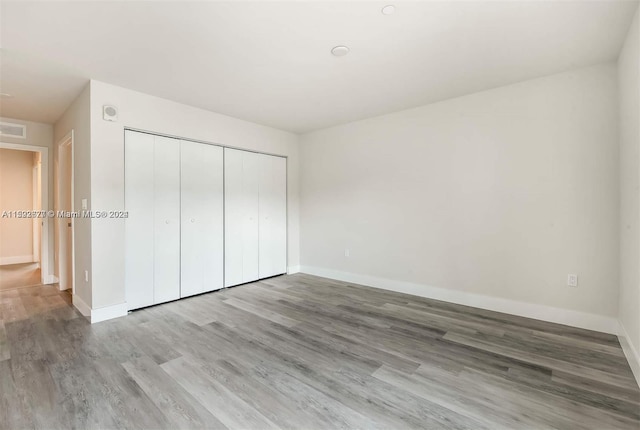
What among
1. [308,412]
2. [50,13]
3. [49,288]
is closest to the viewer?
[308,412]

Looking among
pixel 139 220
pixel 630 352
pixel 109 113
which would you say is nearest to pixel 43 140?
pixel 109 113

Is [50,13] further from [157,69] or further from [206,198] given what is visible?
[206,198]

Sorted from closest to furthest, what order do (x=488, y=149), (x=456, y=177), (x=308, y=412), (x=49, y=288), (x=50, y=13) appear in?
(x=308, y=412) → (x=50, y=13) → (x=488, y=149) → (x=456, y=177) → (x=49, y=288)

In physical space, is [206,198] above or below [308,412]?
above

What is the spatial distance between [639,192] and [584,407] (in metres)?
1.53

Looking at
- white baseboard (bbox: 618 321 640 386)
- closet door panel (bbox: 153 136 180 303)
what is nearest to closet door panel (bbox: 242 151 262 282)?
closet door panel (bbox: 153 136 180 303)

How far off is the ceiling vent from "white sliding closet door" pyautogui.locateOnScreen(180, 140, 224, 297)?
2.78 meters

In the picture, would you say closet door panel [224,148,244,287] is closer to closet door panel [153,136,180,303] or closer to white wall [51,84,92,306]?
closet door panel [153,136,180,303]

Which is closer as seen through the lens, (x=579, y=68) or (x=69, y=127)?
(x=579, y=68)

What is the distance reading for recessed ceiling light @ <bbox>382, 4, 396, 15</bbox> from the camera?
78.2 inches

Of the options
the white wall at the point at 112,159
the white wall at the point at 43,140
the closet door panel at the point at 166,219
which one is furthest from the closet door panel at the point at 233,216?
the white wall at the point at 43,140

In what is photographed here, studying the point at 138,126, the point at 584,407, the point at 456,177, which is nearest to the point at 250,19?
the point at 138,126

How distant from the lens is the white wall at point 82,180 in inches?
125

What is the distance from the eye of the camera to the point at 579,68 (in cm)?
287
